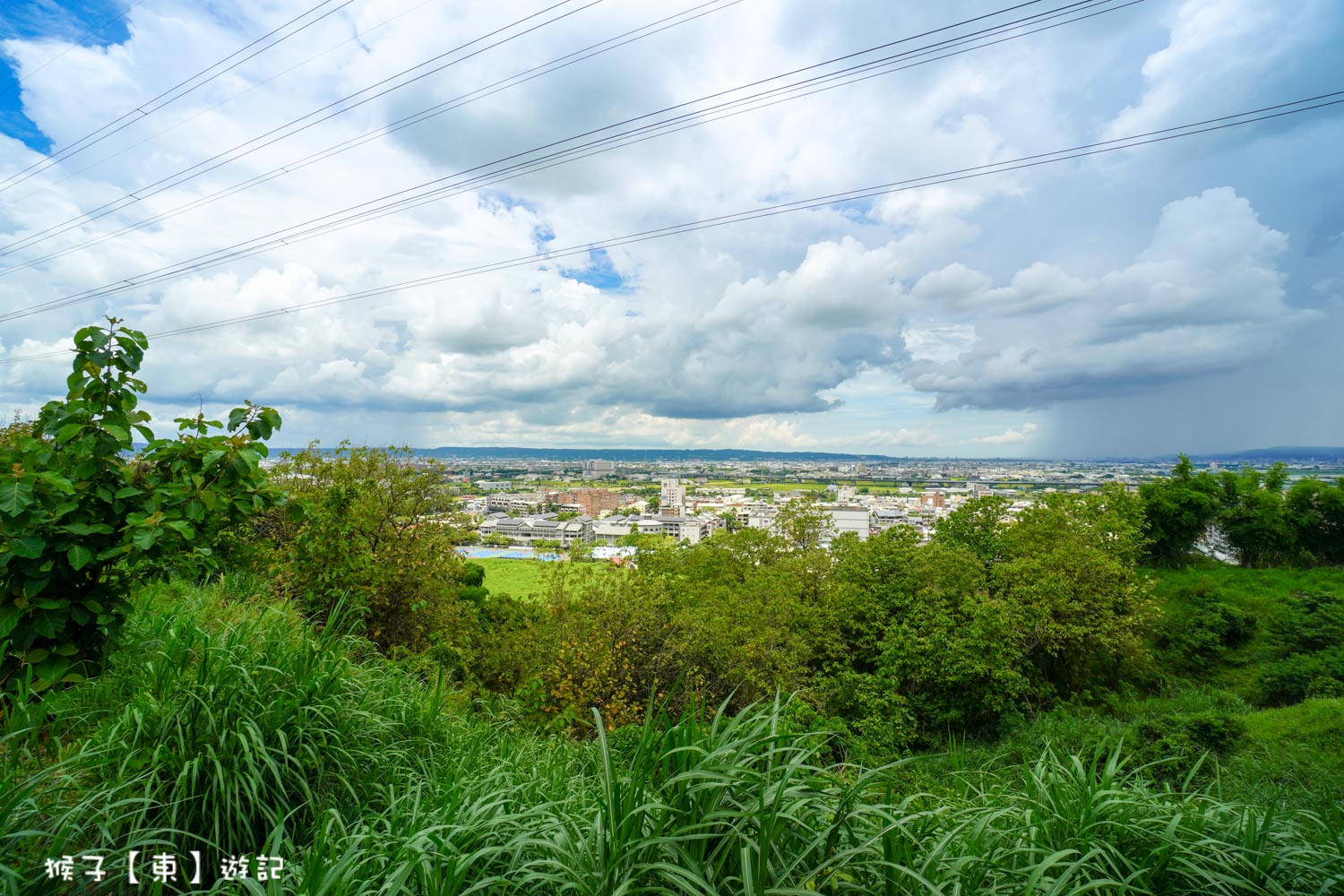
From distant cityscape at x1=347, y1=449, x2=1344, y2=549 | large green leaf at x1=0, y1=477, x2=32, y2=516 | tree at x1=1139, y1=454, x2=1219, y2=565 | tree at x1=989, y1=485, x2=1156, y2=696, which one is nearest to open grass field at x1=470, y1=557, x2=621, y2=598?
distant cityscape at x1=347, y1=449, x2=1344, y2=549

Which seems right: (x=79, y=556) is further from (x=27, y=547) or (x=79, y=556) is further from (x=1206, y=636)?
(x=1206, y=636)

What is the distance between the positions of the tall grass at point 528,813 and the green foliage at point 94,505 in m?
0.32

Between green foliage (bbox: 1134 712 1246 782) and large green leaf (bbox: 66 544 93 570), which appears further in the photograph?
green foliage (bbox: 1134 712 1246 782)

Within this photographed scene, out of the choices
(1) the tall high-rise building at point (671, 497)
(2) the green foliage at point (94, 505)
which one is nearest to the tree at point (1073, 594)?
(2) the green foliage at point (94, 505)

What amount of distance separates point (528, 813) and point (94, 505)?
269cm

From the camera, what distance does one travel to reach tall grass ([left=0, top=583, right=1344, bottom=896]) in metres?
1.76

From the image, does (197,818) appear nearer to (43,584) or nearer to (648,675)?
(43,584)

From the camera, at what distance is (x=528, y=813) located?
Answer: 2057 millimetres

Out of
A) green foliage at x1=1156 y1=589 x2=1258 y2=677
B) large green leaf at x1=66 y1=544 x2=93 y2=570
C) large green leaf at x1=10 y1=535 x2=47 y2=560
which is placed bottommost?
green foliage at x1=1156 y1=589 x2=1258 y2=677

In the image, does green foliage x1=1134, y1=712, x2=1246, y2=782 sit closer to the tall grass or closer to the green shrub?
the green shrub

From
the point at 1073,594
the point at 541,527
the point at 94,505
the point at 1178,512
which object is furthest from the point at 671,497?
the point at 94,505

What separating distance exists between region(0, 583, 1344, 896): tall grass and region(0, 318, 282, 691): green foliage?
32 centimetres

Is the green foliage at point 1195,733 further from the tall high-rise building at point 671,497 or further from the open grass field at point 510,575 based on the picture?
the tall high-rise building at point 671,497

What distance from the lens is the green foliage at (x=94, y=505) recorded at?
2637 millimetres
